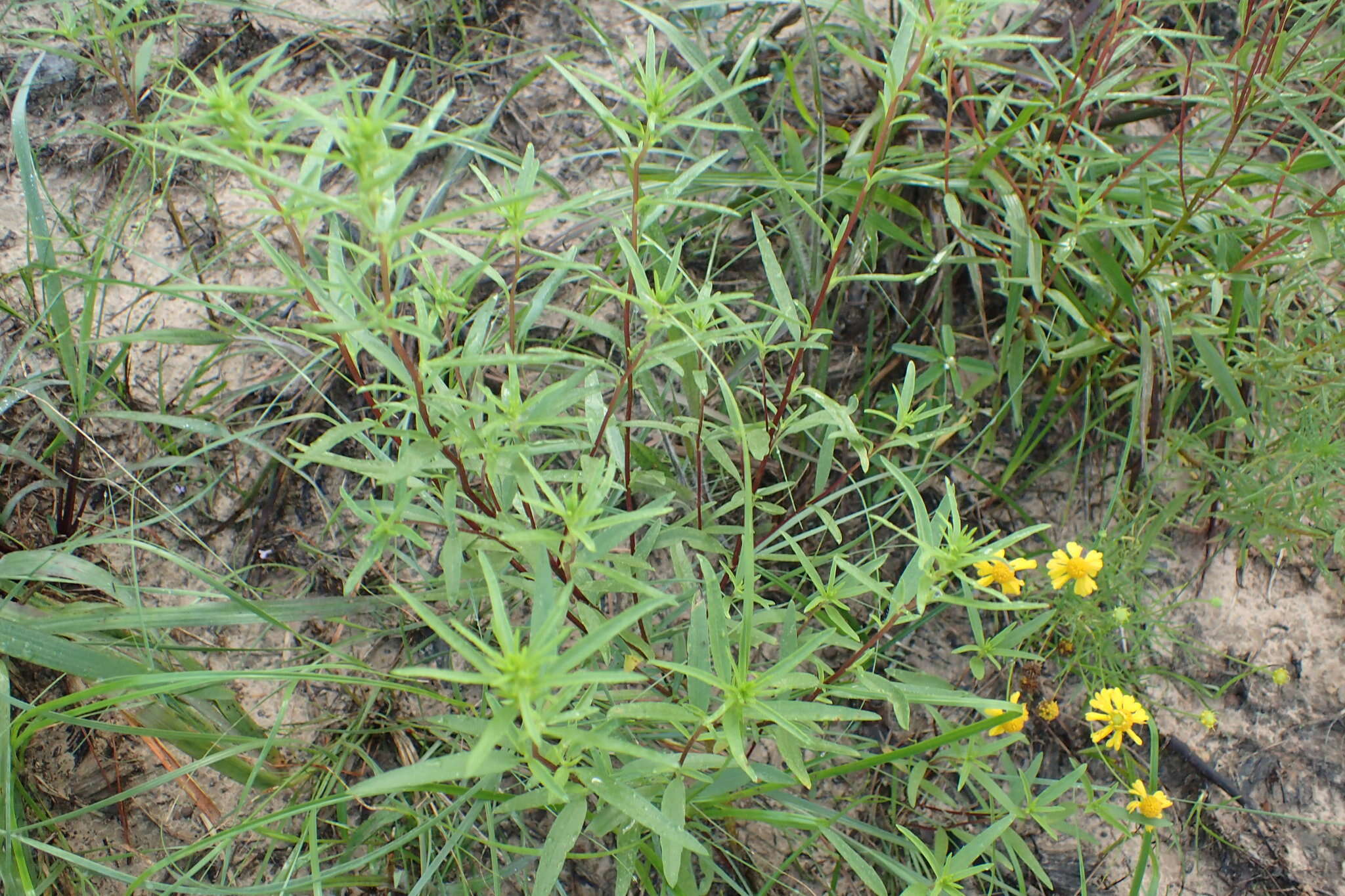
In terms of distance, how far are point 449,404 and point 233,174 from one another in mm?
1619

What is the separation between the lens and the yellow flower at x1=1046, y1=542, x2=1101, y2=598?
1.83 meters

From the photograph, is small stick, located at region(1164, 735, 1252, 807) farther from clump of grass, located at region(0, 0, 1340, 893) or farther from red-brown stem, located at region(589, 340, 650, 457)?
red-brown stem, located at region(589, 340, 650, 457)

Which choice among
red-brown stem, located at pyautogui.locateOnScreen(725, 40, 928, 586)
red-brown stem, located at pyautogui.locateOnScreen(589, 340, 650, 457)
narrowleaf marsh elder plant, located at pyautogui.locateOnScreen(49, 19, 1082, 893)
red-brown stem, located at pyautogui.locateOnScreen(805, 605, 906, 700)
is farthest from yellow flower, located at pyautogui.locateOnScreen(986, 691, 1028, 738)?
red-brown stem, located at pyautogui.locateOnScreen(589, 340, 650, 457)

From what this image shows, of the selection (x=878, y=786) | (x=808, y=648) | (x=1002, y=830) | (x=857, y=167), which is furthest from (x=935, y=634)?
(x=857, y=167)

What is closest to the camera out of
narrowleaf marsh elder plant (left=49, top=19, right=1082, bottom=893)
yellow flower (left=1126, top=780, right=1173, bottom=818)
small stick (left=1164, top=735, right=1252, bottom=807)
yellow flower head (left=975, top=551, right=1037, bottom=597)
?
narrowleaf marsh elder plant (left=49, top=19, right=1082, bottom=893)

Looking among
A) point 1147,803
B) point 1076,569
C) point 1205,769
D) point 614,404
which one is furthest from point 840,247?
point 1205,769

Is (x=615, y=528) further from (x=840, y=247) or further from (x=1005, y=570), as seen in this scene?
(x=1005, y=570)

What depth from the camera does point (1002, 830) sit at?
1624mm

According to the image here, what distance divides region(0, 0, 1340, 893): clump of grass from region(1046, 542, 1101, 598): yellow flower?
11 millimetres

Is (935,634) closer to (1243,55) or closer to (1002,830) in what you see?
(1002,830)

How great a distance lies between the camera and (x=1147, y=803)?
69.6 inches

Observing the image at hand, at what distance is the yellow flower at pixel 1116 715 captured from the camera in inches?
71.0

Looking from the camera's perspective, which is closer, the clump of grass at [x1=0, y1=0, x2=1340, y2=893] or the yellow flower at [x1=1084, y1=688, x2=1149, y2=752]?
the clump of grass at [x1=0, y1=0, x2=1340, y2=893]

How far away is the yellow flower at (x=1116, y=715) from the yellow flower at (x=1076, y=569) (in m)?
0.21
